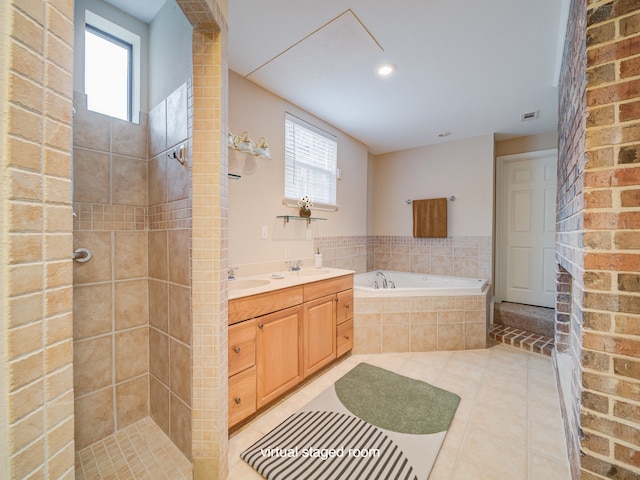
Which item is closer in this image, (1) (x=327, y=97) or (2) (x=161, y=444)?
(2) (x=161, y=444)

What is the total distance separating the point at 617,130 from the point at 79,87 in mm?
2584

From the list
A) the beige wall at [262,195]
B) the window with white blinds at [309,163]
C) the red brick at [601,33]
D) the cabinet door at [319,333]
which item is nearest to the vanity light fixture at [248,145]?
the beige wall at [262,195]

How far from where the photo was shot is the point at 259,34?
5.86 feet

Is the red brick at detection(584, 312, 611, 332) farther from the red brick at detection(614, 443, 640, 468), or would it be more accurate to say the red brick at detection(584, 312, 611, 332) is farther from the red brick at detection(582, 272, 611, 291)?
the red brick at detection(614, 443, 640, 468)

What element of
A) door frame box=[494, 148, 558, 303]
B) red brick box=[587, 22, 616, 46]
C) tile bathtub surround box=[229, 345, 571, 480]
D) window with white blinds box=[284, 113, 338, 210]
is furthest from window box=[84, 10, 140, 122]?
door frame box=[494, 148, 558, 303]

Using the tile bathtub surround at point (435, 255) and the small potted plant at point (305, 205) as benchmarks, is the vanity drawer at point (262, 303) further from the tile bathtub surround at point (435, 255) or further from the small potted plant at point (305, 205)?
the tile bathtub surround at point (435, 255)

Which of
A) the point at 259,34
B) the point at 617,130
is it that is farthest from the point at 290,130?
the point at 617,130

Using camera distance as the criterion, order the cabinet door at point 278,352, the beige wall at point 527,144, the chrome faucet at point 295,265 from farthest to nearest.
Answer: the beige wall at point 527,144 < the chrome faucet at point 295,265 < the cabinet door at point 278,352

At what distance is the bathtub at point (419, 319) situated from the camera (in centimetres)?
273

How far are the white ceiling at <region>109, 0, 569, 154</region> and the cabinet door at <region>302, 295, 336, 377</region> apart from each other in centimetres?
190

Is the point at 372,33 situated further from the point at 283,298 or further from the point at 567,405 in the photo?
the point at 567,405

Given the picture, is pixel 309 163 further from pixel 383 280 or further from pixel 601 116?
pixel 601 116

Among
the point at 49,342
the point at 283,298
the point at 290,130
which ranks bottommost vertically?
the point at 283,298

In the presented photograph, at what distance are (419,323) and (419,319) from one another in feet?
0.14
